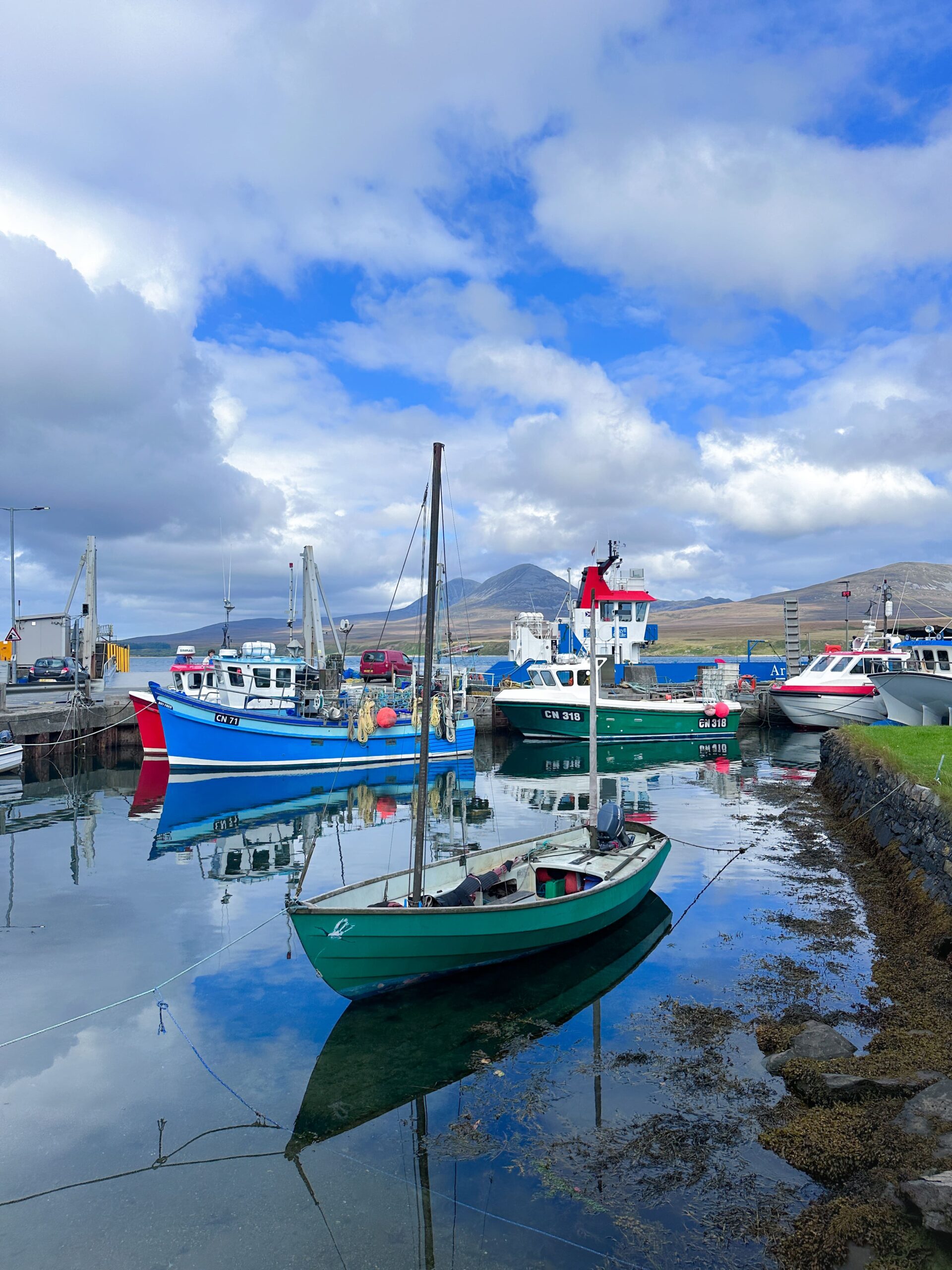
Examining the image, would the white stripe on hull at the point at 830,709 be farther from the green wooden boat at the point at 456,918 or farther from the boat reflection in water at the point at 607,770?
the green wooden boat at the point at 456,918

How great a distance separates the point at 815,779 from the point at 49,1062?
87.4 feet

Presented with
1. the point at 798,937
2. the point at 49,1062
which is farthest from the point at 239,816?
the point at 798,937

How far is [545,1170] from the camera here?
7.21 m

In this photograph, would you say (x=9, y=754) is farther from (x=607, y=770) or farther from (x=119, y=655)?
(x=607, y=770)

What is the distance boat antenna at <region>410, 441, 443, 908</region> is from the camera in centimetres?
1063

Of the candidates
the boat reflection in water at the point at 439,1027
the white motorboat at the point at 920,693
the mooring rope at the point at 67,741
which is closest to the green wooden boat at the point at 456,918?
the boat reflection in water at the point at 439,1027

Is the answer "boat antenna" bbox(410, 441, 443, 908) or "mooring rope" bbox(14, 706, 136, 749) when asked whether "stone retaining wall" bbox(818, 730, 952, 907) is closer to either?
"boat antenna" bbox(410, 441, 443, 908)

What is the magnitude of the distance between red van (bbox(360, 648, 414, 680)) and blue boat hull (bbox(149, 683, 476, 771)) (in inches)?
749

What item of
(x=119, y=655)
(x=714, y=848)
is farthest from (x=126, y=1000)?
(x=119, y=655)

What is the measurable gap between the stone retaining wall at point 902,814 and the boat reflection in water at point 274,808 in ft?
37.0

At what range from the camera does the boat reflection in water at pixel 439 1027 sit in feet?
28.4

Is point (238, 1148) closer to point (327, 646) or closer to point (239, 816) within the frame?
point (239, 816)

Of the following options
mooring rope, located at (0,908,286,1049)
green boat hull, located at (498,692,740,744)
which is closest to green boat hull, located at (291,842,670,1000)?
mooring rope, located at (0,908,286,1049)

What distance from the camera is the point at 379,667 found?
5662 cm
